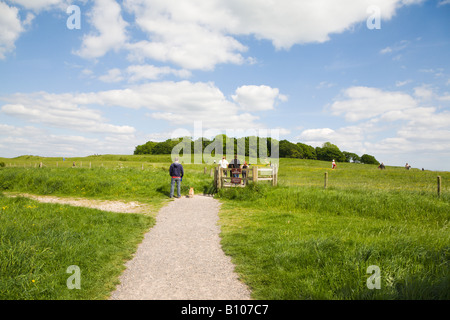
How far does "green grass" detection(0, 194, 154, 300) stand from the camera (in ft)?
14.1

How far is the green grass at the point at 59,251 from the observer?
430cm

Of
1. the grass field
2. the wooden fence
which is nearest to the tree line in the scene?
the wooden fence

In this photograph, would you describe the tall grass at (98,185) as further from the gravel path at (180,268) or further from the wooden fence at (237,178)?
the gravel path at (180,268)

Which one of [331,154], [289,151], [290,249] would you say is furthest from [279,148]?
[290,249]

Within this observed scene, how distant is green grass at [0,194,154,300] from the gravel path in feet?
1.13

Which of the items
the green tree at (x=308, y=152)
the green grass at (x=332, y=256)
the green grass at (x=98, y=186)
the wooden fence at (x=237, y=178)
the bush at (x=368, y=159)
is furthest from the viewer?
the green tree at (x=308, y=152)

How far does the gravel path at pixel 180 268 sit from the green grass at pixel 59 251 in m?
0.34

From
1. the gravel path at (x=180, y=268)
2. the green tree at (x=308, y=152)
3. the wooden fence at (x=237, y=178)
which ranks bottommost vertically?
the gravel path at (x=180, y=268)

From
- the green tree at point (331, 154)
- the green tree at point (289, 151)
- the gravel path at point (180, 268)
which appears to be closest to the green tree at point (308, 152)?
the green tree at point (331, 154)

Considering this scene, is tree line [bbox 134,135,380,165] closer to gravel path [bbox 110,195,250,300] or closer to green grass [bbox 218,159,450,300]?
green grass [bbox 218,159,450,300]

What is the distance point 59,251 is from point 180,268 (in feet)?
8.50

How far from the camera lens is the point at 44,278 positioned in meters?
4.47

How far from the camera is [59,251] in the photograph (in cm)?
552
